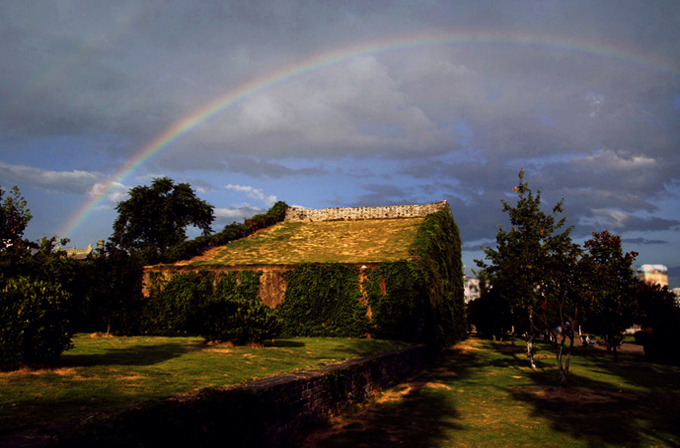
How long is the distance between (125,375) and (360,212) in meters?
30.2

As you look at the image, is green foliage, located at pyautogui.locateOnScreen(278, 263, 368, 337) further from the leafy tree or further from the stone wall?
the leafy tree

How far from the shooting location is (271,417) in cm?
873

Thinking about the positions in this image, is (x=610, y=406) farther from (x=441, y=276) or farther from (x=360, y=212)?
(x=360, y=212)

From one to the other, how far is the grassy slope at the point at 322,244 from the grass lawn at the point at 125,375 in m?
9.45

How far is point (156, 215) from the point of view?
52.4 meters

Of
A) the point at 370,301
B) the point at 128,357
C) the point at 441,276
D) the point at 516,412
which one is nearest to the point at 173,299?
the point at 370,301

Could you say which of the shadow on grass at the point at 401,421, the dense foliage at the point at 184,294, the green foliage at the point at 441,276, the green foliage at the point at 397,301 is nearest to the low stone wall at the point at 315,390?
the shadow on grass at the point at 401,421

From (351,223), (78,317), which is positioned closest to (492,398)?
(78,317)

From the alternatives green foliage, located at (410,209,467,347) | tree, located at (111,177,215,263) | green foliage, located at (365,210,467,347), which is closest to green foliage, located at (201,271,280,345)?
green foliage, located at (365,210,467,347)

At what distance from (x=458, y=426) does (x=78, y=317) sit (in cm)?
977

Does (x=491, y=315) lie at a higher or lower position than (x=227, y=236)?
lower

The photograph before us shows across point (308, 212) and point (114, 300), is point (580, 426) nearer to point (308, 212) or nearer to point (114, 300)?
point (114, 300)

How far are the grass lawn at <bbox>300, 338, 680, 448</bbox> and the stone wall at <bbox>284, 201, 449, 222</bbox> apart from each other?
61.3 feet

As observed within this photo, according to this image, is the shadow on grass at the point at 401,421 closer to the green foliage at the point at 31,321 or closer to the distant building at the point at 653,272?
the green foliage at the point at 31,321
